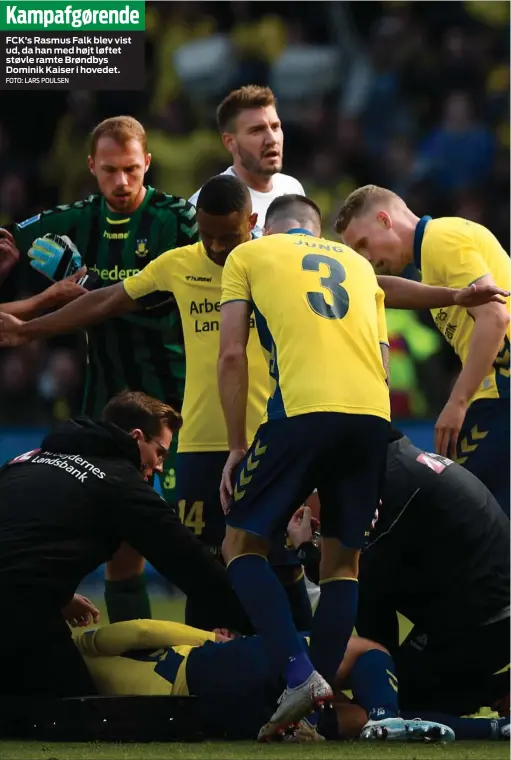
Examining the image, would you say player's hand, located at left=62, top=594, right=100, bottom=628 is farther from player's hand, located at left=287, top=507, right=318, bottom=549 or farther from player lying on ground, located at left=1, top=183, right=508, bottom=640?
player lying on ground, located at left=1, top=183, right=508, bottom=640

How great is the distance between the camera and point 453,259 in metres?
5.57

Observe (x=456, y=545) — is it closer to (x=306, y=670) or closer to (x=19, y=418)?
(x=306, y=670)

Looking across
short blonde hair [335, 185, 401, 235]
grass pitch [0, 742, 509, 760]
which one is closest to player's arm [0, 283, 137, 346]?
short blonde hair [335, 185, 401, 235]

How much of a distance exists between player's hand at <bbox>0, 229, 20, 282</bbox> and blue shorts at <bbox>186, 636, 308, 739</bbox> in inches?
115

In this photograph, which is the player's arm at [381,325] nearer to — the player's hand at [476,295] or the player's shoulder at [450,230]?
the player's hand at [476,295]

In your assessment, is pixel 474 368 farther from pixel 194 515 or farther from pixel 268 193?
pixel 268 193

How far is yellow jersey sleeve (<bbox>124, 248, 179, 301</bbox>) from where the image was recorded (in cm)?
561

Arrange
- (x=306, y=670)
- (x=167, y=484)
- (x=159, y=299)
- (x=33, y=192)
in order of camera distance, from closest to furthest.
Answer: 1. (x=306, y=670)
2. (x=159, y=299)
3. (x=167, y=484)
4. (x=33, y=192)

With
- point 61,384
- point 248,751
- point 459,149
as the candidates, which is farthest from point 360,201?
point 459,149

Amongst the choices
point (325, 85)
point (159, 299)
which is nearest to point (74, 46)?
point (159, 299)

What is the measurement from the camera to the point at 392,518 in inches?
172

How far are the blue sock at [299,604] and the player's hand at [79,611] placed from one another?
3.10 feet

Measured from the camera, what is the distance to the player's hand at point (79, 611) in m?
4.65

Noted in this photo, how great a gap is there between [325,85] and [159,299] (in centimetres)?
681
